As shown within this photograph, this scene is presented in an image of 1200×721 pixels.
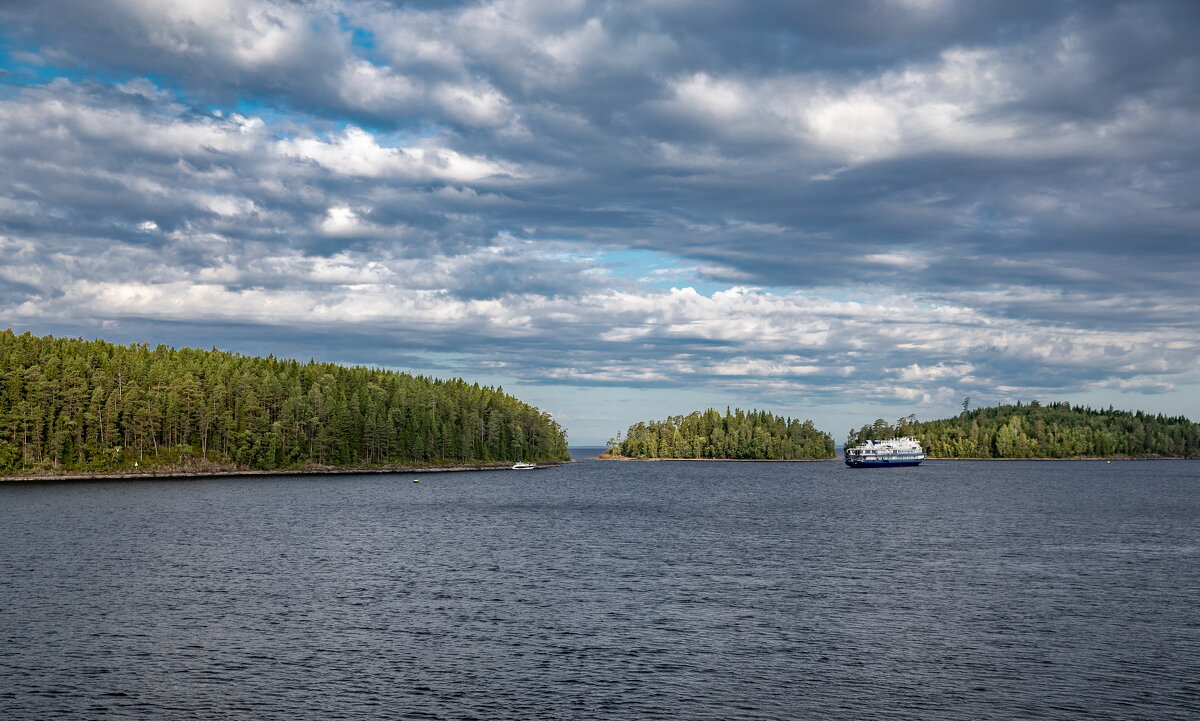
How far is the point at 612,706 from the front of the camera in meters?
43.5

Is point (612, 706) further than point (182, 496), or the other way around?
point (182, 496)

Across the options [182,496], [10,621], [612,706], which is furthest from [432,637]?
[182,496]

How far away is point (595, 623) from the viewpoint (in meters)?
61.9

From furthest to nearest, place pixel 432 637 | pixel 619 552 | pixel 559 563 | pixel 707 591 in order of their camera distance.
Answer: pixel 619 552, pixel 559 563, pixel 707 591, pixel 432 637

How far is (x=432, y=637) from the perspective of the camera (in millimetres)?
57625

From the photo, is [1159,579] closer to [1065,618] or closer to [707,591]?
[1065,618]

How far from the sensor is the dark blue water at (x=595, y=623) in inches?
1747

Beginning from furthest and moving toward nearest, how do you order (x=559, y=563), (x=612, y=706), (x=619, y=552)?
(x=619, y=552)
(x=559, y=563)
(x=612, y=706)

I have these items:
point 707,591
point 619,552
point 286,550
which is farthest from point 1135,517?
point 286,550

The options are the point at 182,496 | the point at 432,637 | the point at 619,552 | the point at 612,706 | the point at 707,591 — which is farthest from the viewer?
the point at 182,496

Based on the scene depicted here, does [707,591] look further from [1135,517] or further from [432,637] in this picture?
[1135,517]

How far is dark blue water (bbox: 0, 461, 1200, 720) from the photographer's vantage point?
44375 millimetres

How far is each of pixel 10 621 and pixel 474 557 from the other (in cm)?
4454

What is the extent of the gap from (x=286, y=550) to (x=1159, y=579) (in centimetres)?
8914
